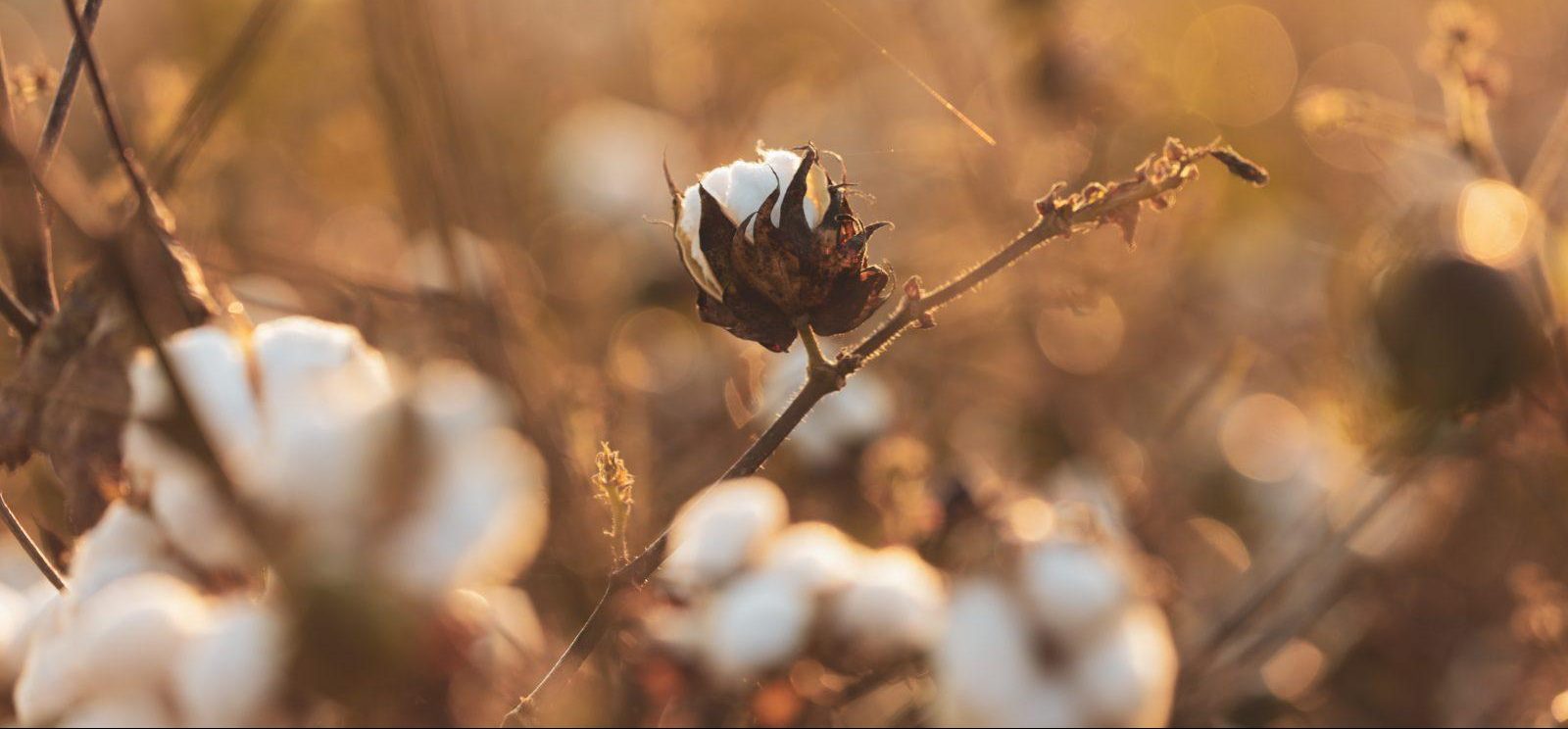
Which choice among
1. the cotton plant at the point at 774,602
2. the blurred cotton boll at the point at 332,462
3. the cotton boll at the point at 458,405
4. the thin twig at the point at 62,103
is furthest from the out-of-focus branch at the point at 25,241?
the cotton plant at the point at 774,602

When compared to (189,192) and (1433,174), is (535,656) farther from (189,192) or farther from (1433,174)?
(1433,174)

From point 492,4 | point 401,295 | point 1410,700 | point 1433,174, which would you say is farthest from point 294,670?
point 492,4

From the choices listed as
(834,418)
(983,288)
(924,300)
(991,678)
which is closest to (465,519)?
(924,300)

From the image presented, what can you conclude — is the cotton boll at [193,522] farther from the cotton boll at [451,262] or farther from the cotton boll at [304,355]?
the cotton boll at [451,262]

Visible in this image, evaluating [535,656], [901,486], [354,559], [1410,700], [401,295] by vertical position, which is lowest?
[1410,700]

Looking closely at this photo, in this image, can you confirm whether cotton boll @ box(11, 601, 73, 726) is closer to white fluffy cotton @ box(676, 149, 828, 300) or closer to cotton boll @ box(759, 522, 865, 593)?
white fluffy cotton @ box(676, 149, 828, 300)

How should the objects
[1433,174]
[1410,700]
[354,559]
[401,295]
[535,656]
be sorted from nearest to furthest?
[354,559]
[535,656]
[401,295]
[1410,700]
[1433,174]

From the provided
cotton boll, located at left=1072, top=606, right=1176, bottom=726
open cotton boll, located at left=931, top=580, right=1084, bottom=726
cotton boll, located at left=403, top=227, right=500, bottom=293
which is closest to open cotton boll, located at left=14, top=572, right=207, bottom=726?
cotton boll, located at left=403, top=227, right=500, bottom=293
